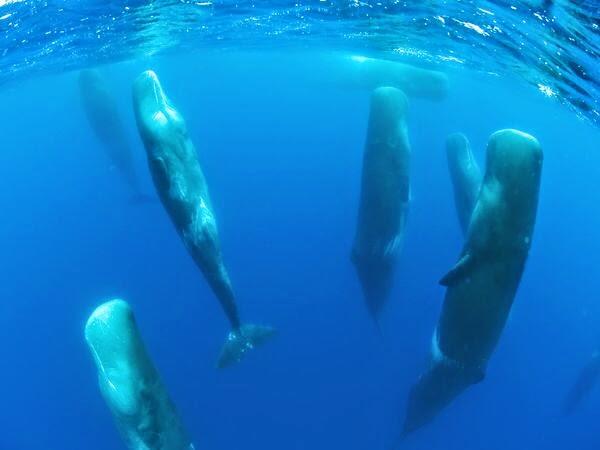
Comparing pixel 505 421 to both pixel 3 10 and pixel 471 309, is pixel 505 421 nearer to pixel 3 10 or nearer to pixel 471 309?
pixel 471 309

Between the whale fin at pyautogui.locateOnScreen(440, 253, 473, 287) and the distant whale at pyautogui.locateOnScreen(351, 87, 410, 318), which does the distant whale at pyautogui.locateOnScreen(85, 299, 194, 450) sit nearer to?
the whale fin at pyautogui.locateOnScreen(440, 253, 473, 287)

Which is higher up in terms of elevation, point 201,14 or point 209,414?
point 201,14

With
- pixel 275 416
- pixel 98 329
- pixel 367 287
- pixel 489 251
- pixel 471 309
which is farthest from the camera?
pixel 275 416

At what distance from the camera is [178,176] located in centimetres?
855

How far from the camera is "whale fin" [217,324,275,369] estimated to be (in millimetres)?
10141

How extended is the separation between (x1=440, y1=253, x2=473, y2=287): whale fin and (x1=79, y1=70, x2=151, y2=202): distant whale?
46.5ft

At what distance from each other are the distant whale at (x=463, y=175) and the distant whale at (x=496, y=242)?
4.25m

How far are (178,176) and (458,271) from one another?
450cm

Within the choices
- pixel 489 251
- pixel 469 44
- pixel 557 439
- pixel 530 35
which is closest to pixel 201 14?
pixel 469 44

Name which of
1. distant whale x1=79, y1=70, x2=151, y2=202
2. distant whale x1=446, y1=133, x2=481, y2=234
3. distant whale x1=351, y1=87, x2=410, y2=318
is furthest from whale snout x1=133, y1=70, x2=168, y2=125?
distant whale x1=79, y1=70, x2=151, y2=202

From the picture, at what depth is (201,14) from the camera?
17.6 meters

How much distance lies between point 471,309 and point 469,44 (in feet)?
41.9

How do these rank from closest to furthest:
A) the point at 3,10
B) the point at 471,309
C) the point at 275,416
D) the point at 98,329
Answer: the point at 98,329 < the point at 471,309 < the point at 3,10 < the point at 275,416

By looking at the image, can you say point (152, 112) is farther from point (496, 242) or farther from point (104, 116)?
point (104, 116)
